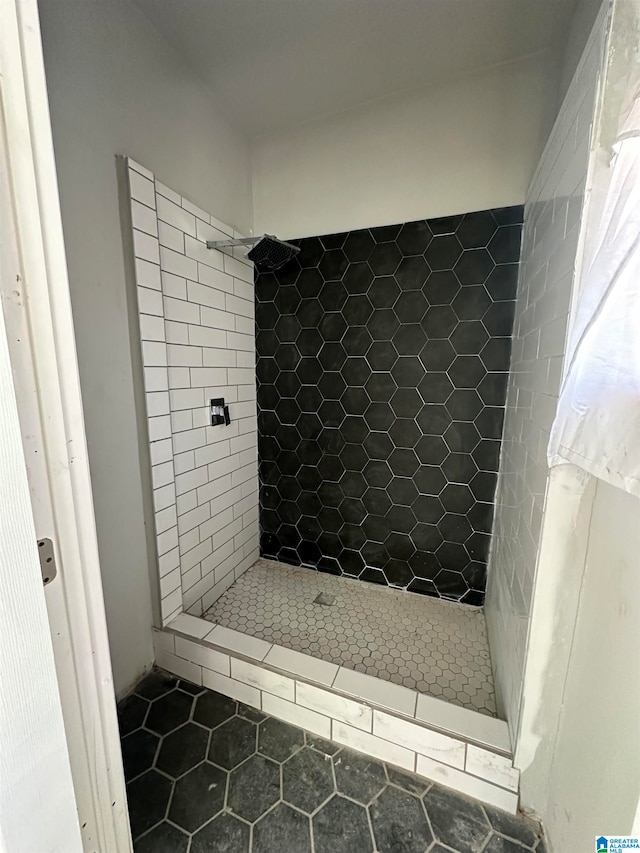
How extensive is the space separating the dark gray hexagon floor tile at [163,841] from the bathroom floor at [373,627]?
622mm

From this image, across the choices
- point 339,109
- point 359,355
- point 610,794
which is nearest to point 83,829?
point 610,794

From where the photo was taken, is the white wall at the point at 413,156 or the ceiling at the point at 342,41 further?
the white wall at the point at 413,156

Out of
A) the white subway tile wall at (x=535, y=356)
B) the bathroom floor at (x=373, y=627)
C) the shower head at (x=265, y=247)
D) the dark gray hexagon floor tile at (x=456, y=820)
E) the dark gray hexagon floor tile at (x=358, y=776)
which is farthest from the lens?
the shower head at (x=265, y=247)

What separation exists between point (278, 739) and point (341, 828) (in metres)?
0.30

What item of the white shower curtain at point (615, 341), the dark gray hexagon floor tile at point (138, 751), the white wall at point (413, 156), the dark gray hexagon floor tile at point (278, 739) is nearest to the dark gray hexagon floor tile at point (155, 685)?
the dark gray hexagon floor tile at point (138, 751)

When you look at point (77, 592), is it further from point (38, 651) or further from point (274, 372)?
point (274, 372)

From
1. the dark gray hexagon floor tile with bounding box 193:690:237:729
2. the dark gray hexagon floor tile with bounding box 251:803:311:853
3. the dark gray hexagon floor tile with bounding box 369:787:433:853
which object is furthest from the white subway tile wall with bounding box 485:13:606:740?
the dark gray hexagon floor tile with bounding box 193:690:237:729

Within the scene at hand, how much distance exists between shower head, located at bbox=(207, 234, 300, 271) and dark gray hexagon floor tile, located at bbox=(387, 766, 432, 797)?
1923 millimetres

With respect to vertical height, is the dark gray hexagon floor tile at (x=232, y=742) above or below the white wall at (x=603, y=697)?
below

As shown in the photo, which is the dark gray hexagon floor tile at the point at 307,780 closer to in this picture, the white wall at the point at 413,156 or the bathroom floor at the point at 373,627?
the bathroom floor at the point at 373,627

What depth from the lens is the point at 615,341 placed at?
1.80 ft

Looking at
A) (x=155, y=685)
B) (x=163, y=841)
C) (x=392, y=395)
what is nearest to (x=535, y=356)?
(x=392, y=395)

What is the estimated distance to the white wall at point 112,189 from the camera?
103 cm

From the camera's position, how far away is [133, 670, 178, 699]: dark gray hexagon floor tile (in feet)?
4.33
